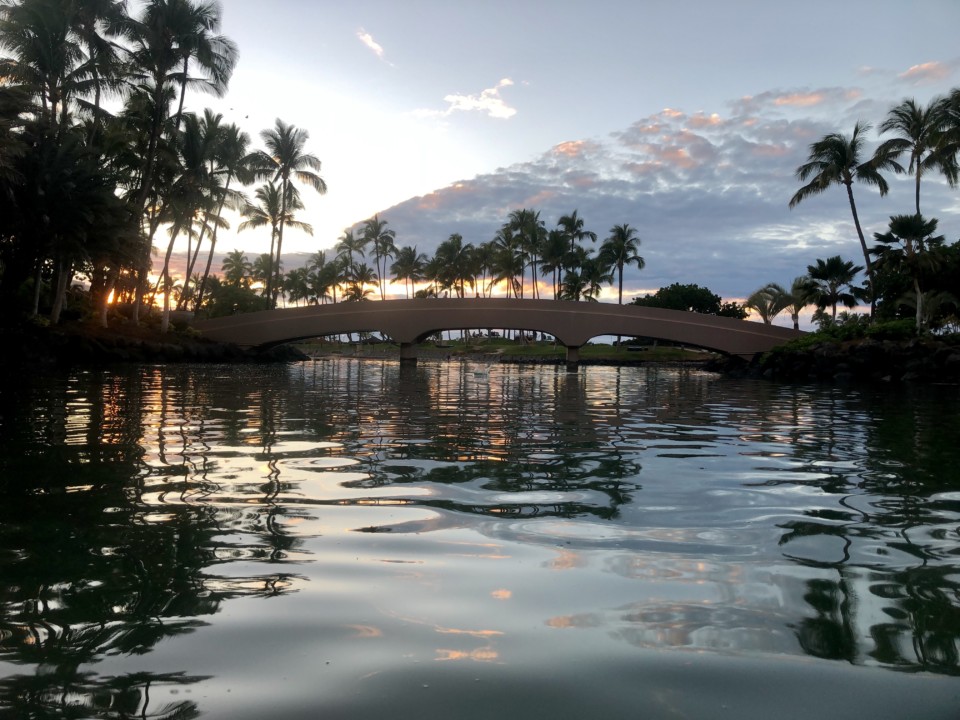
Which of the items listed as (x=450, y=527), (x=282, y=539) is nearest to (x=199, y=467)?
(x=282, y=539)

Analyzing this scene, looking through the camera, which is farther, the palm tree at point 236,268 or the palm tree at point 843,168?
the palm tree at point 236,268

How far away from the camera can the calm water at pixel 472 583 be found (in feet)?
6.76

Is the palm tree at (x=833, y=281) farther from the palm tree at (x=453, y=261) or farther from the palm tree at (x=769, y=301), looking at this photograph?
the palm tree at (x=453, y=261)

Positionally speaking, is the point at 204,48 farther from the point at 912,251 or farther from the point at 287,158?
the point at 912,251

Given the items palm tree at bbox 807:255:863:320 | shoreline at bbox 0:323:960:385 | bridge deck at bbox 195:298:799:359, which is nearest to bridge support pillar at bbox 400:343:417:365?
bridge deck at bbox 195:298:799:359

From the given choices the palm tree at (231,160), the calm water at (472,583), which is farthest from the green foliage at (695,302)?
the calm water at (472,583)

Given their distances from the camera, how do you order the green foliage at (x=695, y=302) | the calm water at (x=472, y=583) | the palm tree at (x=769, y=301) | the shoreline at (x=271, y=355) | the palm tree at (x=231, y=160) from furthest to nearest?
1. the green foliage at (x=695, y=302)
2. the palm tree at (x=769, y=301)
3. the palm tree at (x=231, y=160)
4. the shoreline at (x=271, y=355)
5. the calm water at (x=472, y=583)

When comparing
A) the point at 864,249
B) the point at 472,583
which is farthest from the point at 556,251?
the point at 472,583

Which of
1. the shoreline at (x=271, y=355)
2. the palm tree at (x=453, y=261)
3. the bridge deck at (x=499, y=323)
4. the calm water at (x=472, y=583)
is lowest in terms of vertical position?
the calm water at (x=472, y=583)

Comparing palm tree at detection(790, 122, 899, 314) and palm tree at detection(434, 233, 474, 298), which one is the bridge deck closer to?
palm tree at detection(790, 122, 899, 314)

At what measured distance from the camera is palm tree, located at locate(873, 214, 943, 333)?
3284cm

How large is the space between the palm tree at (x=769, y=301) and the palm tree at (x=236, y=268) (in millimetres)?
51303

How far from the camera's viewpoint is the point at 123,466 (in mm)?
5621

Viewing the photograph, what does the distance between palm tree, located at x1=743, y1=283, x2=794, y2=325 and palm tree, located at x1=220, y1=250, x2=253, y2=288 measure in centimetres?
5130
